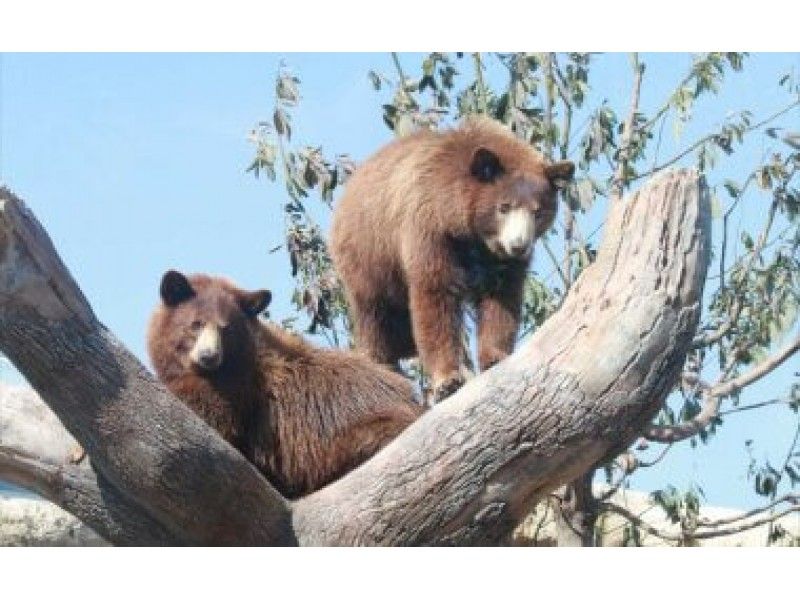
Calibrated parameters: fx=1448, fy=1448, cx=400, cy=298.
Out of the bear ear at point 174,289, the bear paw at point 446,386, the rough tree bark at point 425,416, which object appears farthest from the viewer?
the bear paw at point 446,386

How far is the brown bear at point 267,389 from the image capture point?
5.90 m

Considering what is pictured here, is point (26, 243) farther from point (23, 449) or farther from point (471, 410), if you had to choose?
point (471, 410)

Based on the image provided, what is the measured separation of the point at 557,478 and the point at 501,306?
2.19 m

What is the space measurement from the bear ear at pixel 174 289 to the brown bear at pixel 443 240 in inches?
54.8

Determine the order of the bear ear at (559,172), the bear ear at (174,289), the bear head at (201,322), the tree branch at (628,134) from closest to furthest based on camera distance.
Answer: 1. the bear head at (201,322)
2. the bear ear at (174,289)
3. the bear ear at (559,172)
4. the tree branch at (628,134)

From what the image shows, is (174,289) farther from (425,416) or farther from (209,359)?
(425,416)

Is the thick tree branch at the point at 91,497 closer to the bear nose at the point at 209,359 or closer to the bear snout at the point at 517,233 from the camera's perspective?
the bear nose at the point at 209,359

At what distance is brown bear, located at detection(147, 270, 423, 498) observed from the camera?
5.90 m

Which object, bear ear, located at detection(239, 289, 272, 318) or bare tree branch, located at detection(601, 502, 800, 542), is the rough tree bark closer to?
bear ear, located at detection(239, 289, 272, 318)

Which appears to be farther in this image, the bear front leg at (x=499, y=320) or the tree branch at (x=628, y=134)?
the tree branch at (x=628, y=134)

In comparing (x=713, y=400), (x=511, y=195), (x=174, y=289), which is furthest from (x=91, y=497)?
(x=713, y=400)

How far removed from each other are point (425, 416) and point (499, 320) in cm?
210

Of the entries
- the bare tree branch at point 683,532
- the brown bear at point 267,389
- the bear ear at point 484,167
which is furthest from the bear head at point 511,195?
the bare tree branch at point 683,532

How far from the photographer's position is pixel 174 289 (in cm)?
613
